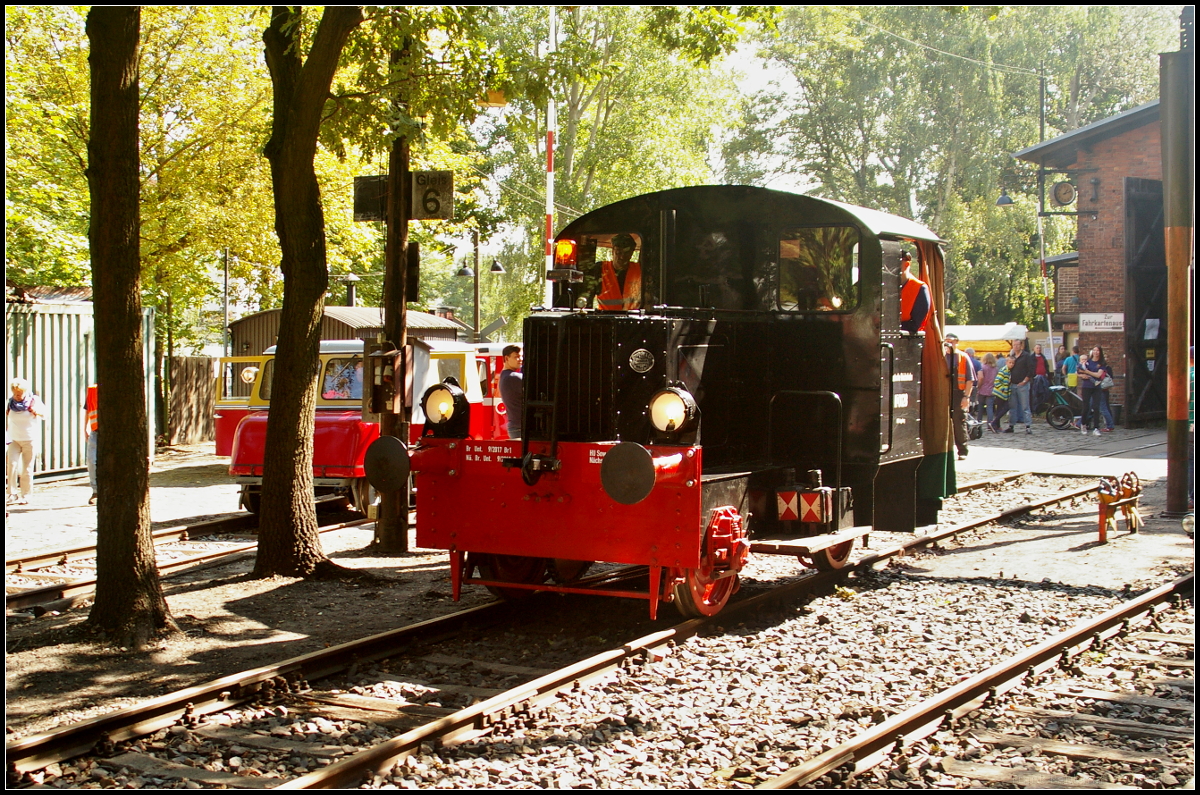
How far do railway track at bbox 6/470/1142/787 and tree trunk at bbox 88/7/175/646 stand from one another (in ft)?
4.94

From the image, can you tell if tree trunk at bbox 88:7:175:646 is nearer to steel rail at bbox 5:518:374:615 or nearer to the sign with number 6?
steel rail at bbox 5:518:374:615

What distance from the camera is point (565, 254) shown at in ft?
26.9

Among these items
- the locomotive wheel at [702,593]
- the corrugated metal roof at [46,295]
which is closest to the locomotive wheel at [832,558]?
the locomotive wheel at [702,593]

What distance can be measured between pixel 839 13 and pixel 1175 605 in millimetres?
26441

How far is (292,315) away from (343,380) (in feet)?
14.2

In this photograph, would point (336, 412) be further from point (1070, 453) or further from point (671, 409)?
point (1070, 453)

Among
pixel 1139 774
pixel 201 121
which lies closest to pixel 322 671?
pixel 1139 774

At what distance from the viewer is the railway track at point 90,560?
7883mm

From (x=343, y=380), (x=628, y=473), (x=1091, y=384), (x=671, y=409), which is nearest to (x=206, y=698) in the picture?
(x=628, y=473)

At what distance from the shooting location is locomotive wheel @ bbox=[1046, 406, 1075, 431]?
23.6 metres

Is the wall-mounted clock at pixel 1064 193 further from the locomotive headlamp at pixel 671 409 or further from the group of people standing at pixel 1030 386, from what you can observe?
the locomotive headlamp at pixel 671 409

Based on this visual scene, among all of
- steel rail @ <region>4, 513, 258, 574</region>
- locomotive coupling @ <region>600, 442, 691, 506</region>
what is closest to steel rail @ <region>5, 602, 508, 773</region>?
locomotive coupling @ <region>600, 442, 691, 506</region>

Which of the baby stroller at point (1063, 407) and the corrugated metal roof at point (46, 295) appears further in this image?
the baby stroller at point (1063, 407)

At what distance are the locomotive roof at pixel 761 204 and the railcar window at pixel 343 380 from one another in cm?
565
